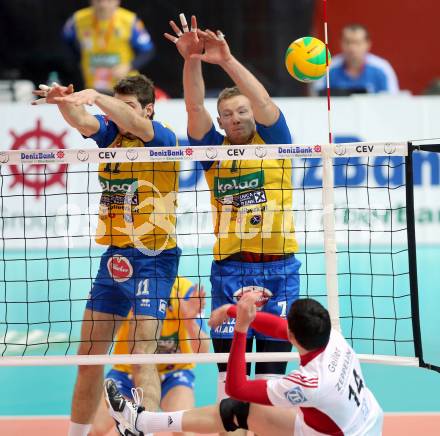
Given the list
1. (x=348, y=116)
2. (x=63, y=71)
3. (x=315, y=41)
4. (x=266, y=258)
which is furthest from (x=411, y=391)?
(x=63, y=71)

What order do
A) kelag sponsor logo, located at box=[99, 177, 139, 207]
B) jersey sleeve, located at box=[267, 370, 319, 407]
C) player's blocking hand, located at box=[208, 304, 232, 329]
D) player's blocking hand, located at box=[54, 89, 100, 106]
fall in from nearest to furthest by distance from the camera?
jersey sleeve, located at box=[267, 370, 319, 407]
player's blocking hand, located at box=[208, 304, 232, 329]
player's blocking hand, located at box=[54, 89, 100, 106]
kelag sponsor logo, located at box=[99, 177, 139, 207]

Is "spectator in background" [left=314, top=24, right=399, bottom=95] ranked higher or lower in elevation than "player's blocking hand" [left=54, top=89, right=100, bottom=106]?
higher

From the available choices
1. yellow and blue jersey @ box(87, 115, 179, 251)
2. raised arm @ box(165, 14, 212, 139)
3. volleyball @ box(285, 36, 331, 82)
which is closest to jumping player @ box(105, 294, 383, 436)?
yellow and blue jersey @ box(87, 115, 179, 251)

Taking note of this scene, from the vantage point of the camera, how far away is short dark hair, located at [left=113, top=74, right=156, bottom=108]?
6.20 meters

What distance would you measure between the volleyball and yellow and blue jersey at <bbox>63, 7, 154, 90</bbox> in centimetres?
890

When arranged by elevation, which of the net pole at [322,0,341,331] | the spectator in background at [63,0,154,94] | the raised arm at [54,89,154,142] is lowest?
the net pole at [322,0,341,331]

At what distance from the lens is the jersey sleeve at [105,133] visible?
6277 mm

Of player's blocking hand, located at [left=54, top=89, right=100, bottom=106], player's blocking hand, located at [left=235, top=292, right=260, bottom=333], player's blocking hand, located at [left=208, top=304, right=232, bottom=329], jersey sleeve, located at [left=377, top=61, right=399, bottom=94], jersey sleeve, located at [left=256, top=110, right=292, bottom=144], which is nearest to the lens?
player's blocking hand, located at [left=235, top=292, right=260, bottom=333]

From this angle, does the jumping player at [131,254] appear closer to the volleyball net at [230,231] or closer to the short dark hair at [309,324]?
the volleyball net at [230,231]

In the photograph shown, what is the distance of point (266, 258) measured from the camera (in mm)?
6020

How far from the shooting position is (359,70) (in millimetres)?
14664

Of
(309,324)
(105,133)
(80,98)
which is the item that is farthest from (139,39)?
(309,324)

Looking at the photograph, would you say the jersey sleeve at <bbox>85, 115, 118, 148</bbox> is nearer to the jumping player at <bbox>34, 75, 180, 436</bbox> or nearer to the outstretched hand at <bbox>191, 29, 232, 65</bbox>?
the jumping player at <bbox>34, 75, 180, 436</bbox>

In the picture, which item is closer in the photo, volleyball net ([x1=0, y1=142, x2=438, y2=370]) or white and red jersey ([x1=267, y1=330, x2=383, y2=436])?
white and red jersey ([x1=267, y1=330, x2=383, y2=436])
